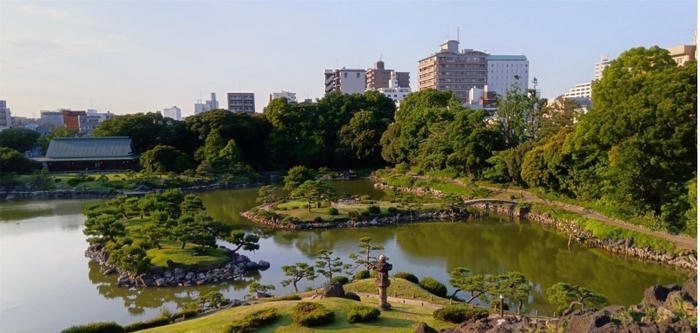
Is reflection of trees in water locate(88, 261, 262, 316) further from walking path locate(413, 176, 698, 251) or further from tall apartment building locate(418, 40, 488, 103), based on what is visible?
tall apartment building locate(418, 40, 488, 103)

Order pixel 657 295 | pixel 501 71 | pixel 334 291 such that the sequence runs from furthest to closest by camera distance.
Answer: pixel 501 71, pixel 334 291, pixel 657 295

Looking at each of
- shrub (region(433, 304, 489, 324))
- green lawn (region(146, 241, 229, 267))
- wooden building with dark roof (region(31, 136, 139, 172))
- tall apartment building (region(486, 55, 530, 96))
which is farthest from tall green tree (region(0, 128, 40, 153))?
tall apartment building (region(486, 55, 530, 96))

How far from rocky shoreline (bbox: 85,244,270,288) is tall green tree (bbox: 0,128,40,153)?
135ft

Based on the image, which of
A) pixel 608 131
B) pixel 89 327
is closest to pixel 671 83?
pixel 608 131

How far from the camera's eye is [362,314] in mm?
9914

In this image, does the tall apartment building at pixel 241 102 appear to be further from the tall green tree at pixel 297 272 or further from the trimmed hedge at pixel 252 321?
the trimmed hedge at pixel 252 321

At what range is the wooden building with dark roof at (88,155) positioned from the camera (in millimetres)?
44625

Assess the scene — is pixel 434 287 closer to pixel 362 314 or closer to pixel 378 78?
pixel 362 314

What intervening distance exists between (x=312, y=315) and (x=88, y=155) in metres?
42.4

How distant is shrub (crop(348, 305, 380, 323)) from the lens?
390 inches

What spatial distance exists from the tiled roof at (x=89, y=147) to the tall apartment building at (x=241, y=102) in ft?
165

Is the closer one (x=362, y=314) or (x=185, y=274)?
(x=362, y=314)

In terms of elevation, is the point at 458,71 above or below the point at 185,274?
above

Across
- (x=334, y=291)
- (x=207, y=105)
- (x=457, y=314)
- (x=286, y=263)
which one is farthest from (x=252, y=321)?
(x=207, y=105)
